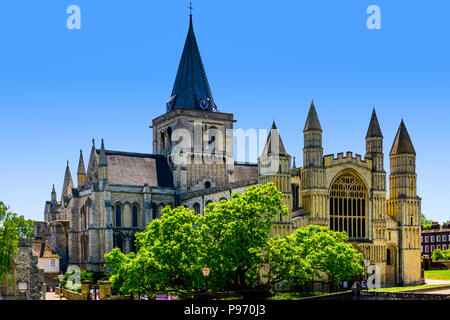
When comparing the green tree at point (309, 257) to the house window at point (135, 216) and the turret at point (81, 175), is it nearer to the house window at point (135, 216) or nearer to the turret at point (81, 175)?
the house window at point (135, 216)

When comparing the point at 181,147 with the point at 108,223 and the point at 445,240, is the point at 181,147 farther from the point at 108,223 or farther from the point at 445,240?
the point at 445,240

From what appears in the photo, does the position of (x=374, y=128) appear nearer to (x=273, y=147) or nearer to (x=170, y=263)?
(x=273, y=147)

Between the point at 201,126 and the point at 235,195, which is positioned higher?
the point at 201,126

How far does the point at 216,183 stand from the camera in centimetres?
8800

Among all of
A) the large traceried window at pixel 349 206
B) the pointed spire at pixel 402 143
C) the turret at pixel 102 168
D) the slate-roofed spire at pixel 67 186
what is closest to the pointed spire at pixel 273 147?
the large traceried window at pixel 349 206

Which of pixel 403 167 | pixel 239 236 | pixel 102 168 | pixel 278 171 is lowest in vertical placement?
pixel 239 236

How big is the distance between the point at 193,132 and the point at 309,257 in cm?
3536

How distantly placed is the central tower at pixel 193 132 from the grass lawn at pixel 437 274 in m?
26.8

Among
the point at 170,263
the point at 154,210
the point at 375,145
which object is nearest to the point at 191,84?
the point at 154,210

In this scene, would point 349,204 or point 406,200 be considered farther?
point 406,200

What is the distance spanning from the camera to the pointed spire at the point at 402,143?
74.9 m
